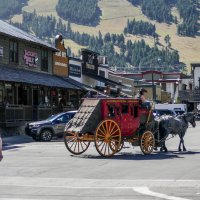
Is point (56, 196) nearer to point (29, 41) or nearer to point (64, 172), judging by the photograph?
point (64, 172)

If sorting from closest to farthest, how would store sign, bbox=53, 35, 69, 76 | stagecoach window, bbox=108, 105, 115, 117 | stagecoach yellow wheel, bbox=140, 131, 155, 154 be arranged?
stagecoach window, bbox=108, 105, 115, 117 → stagecoach yellow wheel, bbox=140, 131, 155, 154 → store sign, bbox=53, 35, 69, 76

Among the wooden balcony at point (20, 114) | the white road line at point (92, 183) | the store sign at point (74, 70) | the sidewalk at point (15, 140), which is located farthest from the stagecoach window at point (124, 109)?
the store sign at point (74, 70)

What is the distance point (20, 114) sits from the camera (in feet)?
127

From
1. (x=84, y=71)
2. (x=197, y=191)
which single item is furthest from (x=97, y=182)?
(x=84, y=71)

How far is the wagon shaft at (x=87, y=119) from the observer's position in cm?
2150

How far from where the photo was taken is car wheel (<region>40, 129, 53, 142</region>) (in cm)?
3344

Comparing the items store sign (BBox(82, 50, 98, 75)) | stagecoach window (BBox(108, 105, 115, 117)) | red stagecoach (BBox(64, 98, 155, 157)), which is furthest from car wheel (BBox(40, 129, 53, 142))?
store sign (BBox(82, 50, 98, 75))

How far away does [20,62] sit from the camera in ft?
141

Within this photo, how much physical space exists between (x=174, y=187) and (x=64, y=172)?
4.13 meters

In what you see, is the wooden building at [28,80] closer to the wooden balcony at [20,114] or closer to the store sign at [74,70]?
the wooden balcony at [20,114]

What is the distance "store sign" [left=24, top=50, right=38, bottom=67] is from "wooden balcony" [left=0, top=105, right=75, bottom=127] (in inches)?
151

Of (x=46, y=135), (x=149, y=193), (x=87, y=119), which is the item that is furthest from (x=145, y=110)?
(x=46, y=135)

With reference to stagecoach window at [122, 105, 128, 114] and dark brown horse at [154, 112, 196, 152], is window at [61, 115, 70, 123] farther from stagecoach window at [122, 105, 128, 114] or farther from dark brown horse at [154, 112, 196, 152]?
stagecoach window at [122, 105, 128, 114]

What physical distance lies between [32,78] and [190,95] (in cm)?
6417
